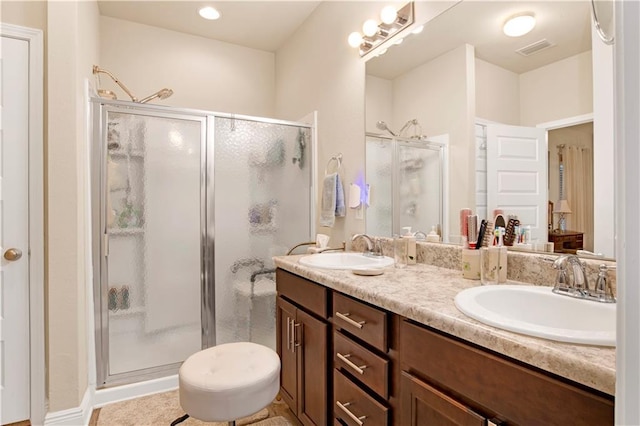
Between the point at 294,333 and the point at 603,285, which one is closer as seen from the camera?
the point at 603,285

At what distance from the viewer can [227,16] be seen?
2650 millimetres

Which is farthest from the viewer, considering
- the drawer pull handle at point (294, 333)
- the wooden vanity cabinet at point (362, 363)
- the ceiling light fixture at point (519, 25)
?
the drawer pull handle at point (294, 333)

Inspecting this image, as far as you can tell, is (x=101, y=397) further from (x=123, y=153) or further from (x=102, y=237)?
(x=123, y=153)

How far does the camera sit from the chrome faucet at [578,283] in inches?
35.2

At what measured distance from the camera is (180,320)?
2219 millimetres

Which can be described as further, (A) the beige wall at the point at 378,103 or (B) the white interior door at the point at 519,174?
(A) the beige wall at the point at 378,103

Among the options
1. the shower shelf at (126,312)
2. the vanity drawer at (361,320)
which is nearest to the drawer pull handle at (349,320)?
the vanity drawer at (361,320)

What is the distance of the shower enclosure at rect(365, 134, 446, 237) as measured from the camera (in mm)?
1596

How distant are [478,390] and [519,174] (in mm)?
876

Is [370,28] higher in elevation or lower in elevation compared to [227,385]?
higher

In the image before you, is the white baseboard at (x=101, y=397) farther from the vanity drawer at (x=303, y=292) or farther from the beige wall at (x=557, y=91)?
the beige wall at (x=557, y=91)

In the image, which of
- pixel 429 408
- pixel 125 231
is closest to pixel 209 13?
pixel 125 231

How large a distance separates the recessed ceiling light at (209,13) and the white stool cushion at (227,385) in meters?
2.53

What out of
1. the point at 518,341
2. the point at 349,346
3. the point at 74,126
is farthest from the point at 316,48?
the point at 518,341
